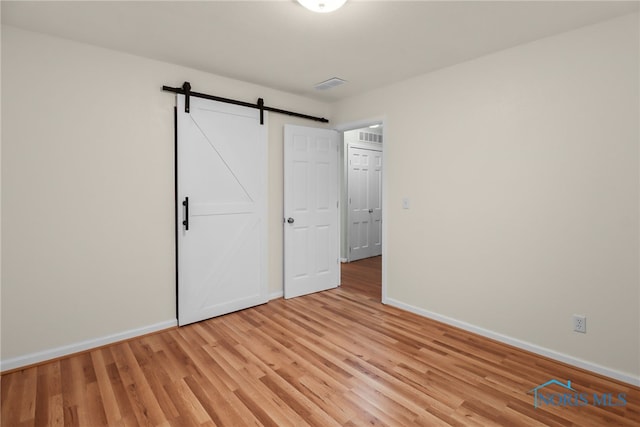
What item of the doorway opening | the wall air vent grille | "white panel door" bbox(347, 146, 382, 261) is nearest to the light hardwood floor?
the doorway opening

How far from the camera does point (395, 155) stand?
12.2 ft

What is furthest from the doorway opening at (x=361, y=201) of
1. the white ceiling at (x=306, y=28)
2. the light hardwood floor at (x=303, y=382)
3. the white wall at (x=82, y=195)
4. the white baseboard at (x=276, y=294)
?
the white wall at (x=82, y=195)

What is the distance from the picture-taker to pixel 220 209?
3.47 meters

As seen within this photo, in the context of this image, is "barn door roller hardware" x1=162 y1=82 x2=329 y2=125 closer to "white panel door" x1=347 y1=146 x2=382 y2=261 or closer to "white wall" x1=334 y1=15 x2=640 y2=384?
"white wall" x1=334 y1=15 x2=640 y2=384

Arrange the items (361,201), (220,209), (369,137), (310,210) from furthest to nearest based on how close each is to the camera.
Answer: (369,137) → (361,201) → (310,210) → (220,209)

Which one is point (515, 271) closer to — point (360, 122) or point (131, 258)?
point (360, 122)

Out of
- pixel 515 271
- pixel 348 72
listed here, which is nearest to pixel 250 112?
pixel 348 72

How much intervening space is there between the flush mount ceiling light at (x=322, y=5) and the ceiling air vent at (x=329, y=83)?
143 cm

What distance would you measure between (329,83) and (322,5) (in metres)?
1.61

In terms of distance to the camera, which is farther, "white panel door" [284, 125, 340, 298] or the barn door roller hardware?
"white panel door" [284, 125, 340, 298]

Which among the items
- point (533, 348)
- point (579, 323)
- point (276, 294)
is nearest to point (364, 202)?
point (276, 294)

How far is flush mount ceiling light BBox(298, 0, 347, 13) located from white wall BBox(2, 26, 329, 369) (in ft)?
5.52

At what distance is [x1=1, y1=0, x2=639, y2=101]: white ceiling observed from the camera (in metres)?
2.19

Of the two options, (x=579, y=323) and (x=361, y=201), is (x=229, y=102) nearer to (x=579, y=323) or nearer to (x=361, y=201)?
(x=361, y=201)
